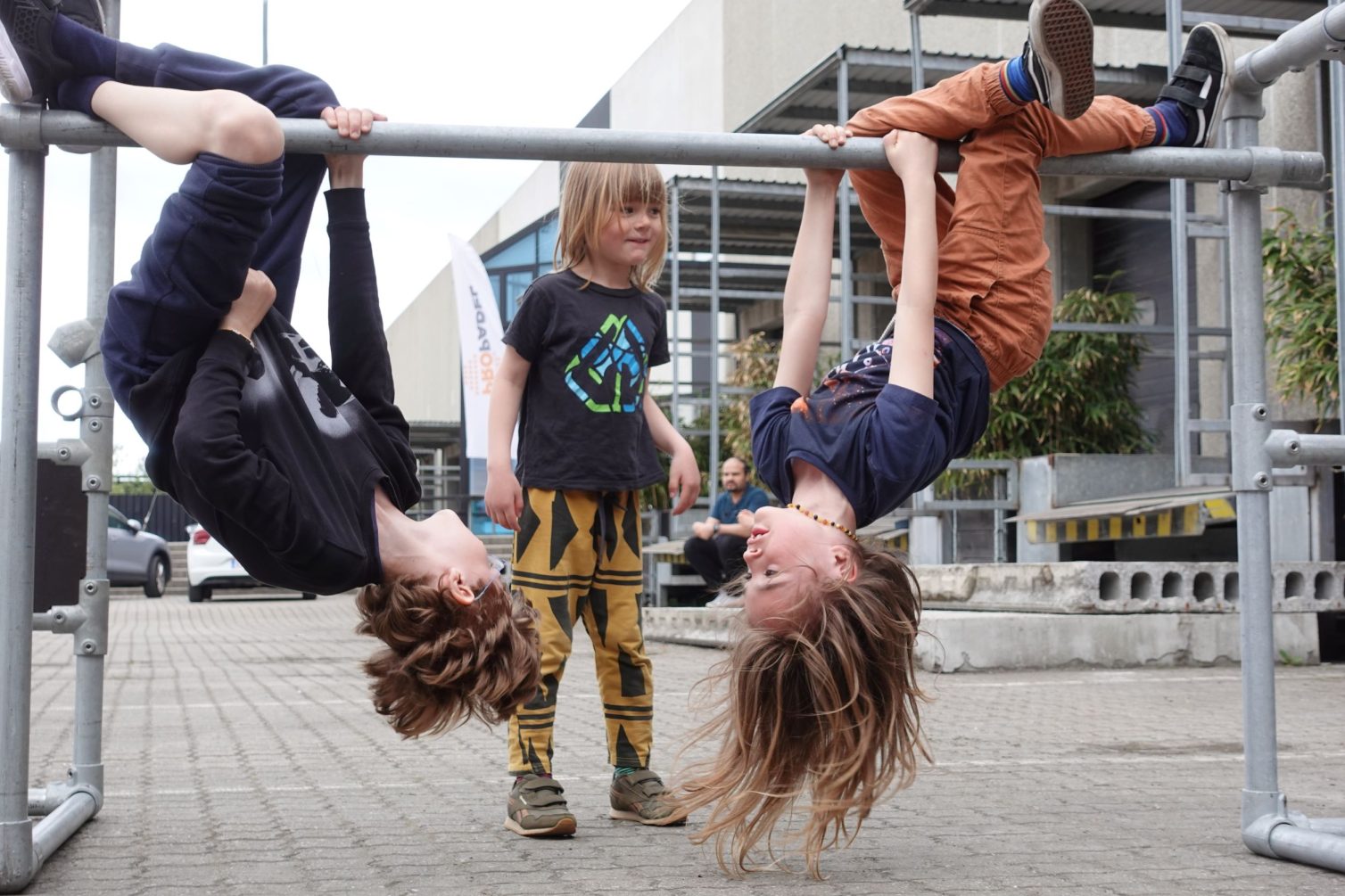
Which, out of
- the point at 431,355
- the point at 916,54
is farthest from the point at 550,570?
the point at 431,355

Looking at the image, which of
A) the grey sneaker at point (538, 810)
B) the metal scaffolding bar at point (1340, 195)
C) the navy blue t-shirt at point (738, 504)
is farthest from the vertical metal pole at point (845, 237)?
the grey sneaker at point (538, 810)

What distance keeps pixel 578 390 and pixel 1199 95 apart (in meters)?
1.97

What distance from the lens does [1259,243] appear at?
14.1 feet

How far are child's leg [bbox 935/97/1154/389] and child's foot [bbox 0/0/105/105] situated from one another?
2.17m

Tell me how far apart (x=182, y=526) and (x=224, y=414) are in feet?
127

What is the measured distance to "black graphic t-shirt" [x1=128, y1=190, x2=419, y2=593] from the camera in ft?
9.82

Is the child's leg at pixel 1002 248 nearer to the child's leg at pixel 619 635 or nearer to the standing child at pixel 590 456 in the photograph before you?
the standing child at pixel 590 456

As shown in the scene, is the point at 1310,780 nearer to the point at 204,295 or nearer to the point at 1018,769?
the point at 1018,769

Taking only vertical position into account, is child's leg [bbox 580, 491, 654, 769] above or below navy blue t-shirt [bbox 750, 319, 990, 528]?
below

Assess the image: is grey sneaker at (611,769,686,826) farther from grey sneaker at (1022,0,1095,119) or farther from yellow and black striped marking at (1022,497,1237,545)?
yellow and black striped marking at (1022,497,1237,545)

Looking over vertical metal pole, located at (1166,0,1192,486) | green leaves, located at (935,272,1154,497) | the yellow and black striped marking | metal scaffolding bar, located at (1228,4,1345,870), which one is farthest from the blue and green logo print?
green leaves, located at (935,272,1154,497)

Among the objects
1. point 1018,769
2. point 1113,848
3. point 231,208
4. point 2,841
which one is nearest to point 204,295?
point 231,208

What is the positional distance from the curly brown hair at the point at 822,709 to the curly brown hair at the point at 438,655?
1.88 feet

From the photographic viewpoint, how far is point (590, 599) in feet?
14.9
